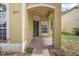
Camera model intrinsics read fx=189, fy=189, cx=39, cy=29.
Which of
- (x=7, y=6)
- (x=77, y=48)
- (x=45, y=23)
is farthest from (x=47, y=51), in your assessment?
(x=45, y=23)

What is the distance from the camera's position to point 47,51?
7750 millimetres

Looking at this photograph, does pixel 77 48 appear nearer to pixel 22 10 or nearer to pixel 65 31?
pixel 65 31

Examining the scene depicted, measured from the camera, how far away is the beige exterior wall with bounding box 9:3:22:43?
7383 mm

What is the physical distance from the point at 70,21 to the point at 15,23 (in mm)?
3015

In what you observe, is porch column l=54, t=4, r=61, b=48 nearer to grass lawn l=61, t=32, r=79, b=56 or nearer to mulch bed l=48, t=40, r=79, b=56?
grass lawn l=61, t=32, r=79, b=56

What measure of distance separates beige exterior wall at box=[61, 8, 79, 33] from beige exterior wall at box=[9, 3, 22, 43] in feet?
6.92

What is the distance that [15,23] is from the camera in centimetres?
743

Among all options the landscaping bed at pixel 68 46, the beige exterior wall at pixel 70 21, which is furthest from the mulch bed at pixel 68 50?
the beige exterior wall at pixel 70 21

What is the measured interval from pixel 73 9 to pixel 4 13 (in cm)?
285

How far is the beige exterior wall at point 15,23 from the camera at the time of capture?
291 inches

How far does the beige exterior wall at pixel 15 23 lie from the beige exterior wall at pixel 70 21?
6.92ft

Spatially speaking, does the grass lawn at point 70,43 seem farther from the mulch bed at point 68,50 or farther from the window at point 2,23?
the window at point 2,23

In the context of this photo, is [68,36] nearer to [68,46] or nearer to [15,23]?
[68,46]

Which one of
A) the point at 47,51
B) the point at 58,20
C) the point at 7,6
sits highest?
the point at 7,6
